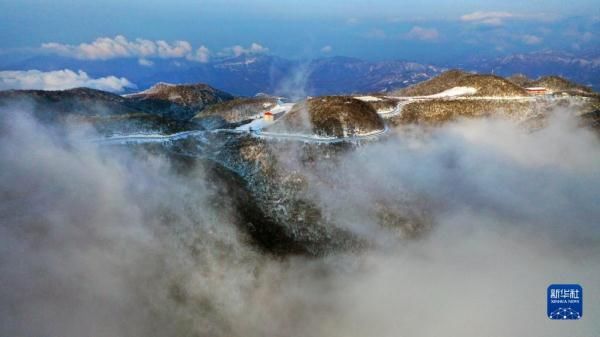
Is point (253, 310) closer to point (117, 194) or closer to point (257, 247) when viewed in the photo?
point (257, 247)

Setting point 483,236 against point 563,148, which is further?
point 563,148

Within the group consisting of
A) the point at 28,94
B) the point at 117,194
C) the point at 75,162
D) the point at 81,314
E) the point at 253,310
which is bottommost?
the point at 253,310

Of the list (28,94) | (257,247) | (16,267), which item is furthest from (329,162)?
(28,94)

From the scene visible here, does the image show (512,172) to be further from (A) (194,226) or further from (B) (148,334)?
(B) (148,334)

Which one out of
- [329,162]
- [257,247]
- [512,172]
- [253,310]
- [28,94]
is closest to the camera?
[253,310]

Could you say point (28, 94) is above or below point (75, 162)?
above

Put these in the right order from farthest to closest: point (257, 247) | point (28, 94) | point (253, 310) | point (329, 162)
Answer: point (28, 94) → point (329, 162) → point (257, 247) → point (253, 310)
